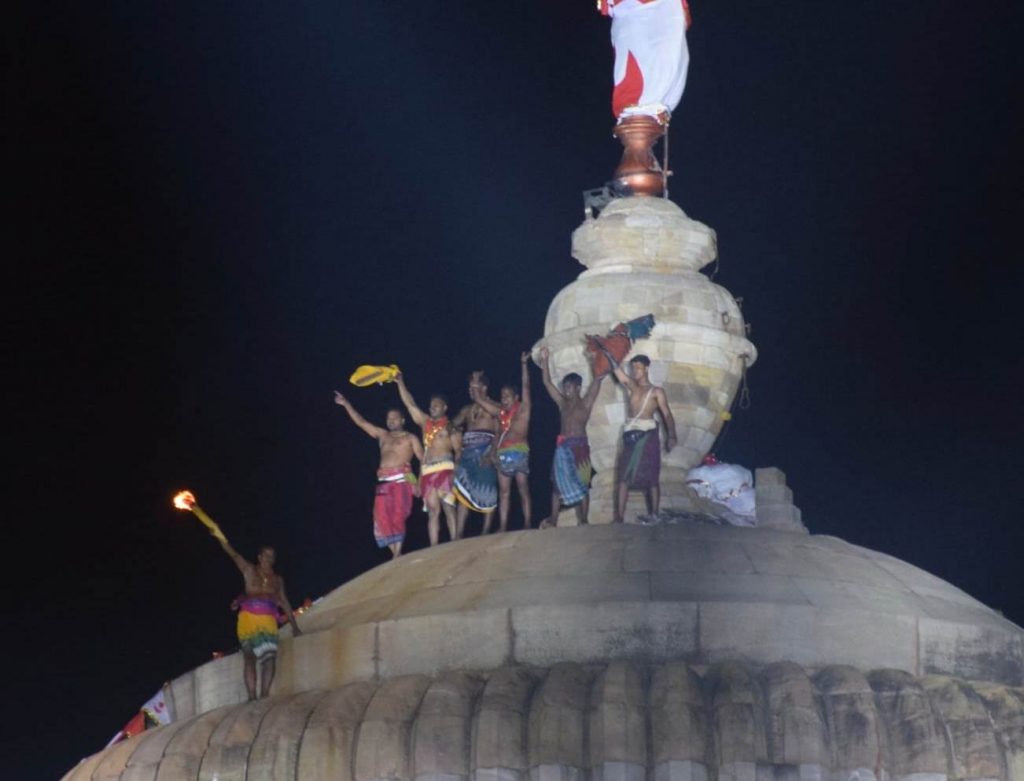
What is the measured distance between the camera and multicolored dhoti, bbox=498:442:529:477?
3406 cm

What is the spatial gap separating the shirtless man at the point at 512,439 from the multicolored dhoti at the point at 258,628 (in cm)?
353

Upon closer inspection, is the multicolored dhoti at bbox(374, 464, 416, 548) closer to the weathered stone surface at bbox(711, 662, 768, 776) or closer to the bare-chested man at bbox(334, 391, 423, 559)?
the bare-chested man at bbox(334, 391, 423, 559)

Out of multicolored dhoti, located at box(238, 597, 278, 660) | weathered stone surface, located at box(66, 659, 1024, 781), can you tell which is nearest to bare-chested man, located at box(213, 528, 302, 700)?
multicolored dhoti, located at box(238, 597, 278, 660)

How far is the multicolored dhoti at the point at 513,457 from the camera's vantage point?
34.1 meters

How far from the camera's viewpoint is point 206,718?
3106 centimetres

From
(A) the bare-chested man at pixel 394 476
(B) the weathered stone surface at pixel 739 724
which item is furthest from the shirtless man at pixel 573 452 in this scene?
(B) the weathered stone surface at pixel 739 724

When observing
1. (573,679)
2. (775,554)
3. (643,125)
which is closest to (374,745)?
(573,679)

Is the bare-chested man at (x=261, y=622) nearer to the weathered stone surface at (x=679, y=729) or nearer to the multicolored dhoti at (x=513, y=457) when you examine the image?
the multicolored dhoti at (x=513, y=457)

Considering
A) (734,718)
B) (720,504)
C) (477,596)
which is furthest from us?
(720,504)

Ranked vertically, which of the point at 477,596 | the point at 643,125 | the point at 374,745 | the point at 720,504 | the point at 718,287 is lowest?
the point at 374,745

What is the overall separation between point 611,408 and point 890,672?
21.4ft

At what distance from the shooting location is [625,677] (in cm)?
2906

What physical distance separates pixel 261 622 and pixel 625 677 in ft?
15.0

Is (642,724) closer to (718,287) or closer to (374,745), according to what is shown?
(374,745)
